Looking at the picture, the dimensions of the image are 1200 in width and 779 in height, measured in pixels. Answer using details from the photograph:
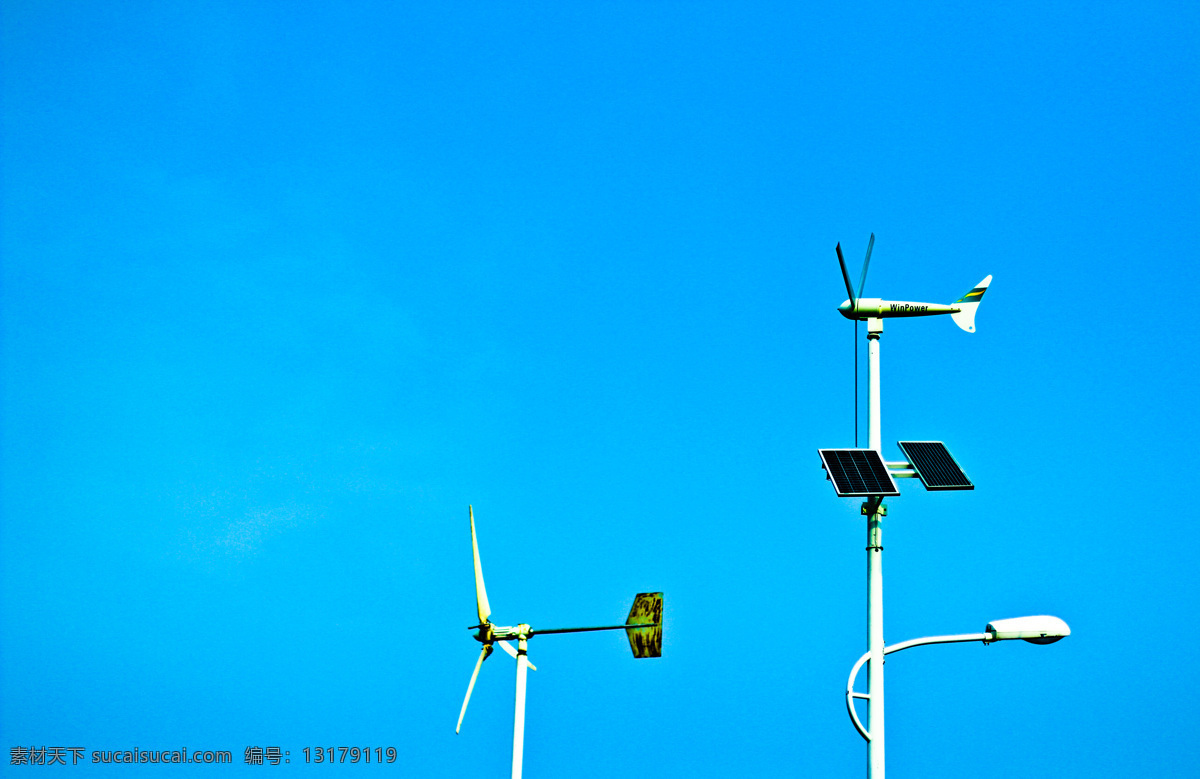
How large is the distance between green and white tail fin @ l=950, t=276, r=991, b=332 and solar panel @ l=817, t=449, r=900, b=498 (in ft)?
29.7

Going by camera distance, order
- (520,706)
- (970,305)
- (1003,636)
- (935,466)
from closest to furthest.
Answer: (1003,636), (935,466), (970,305), (520,706)

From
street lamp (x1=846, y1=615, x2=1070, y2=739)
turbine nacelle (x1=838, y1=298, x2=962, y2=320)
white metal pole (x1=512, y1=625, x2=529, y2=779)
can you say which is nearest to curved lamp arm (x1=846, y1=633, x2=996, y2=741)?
street lamp (x1=846, y1=615, x2=1070, y2=739)

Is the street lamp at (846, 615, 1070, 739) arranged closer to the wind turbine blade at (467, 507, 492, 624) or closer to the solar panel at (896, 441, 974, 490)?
the solar panel at (896, 441, 974, 490)

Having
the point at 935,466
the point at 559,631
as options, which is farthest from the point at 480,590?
the point at 935,466

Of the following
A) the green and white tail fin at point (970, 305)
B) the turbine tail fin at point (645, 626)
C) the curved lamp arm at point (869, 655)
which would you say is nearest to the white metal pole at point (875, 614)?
the curved lamp arm at point (869, 655)

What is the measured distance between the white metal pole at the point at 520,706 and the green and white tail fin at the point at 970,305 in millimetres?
18115

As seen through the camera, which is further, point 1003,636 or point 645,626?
point 645,626

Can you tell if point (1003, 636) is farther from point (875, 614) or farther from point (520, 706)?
point (520, 706)

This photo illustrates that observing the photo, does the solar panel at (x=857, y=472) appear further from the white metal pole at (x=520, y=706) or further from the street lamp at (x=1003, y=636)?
the white metal pole at (x=520, y=706)

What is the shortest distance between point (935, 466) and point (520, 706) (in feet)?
60.3

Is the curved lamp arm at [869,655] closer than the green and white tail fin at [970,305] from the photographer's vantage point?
Yes

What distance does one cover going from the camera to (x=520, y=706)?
3481 centimetres

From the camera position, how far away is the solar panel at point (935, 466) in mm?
20953

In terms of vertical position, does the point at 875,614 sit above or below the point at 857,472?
below
